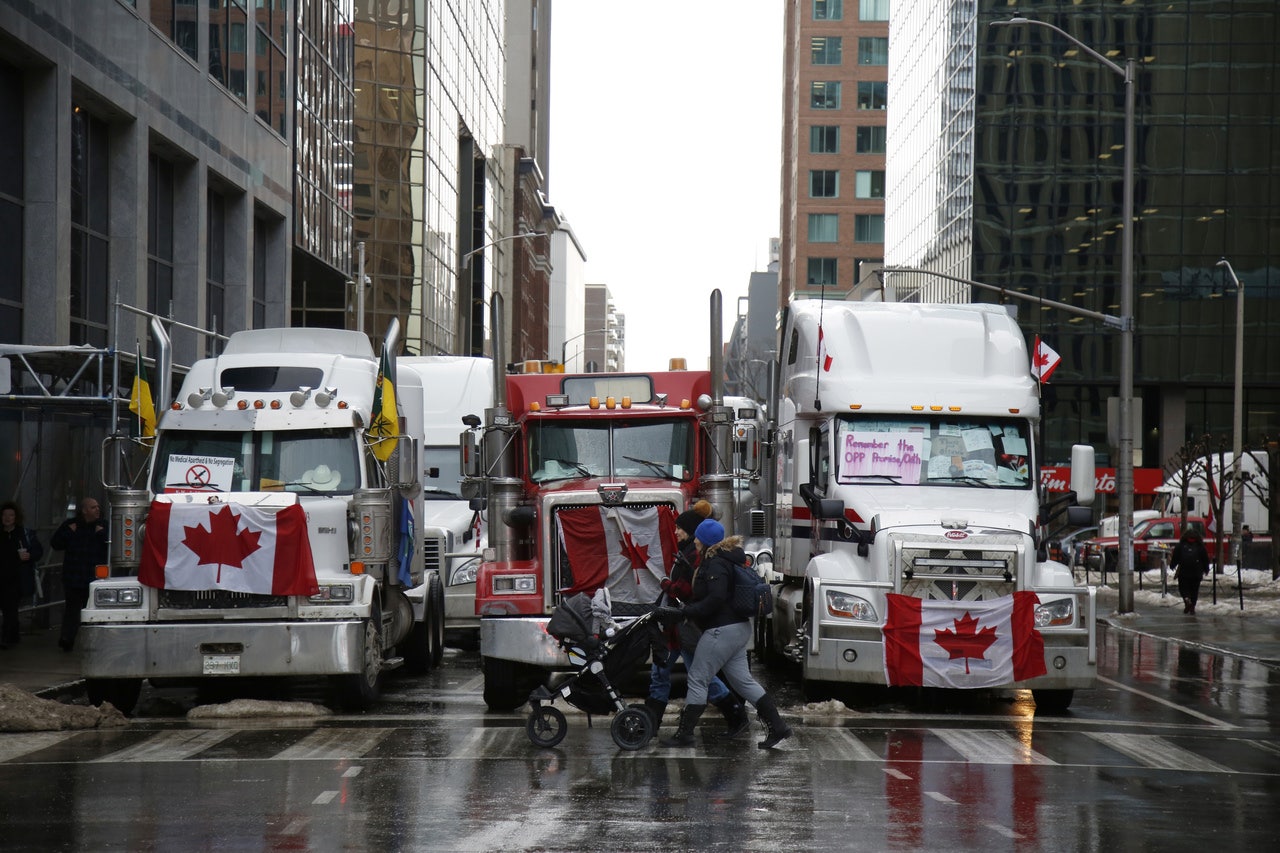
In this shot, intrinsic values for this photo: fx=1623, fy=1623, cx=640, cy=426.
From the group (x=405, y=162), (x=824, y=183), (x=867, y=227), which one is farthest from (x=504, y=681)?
(x=824, y=183)

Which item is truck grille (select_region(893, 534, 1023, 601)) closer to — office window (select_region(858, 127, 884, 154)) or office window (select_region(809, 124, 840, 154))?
office window (select_region(809, 124, 840, 154))

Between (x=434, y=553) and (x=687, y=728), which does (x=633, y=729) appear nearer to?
(x=687, y=728)

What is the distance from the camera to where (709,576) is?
12.7 meters

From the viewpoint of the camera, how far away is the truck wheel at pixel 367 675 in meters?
15.0

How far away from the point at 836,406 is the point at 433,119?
2139 inches

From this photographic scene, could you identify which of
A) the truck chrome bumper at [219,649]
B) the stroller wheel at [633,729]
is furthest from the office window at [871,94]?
the stroller wheel at [633,729]

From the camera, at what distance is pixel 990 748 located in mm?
13289

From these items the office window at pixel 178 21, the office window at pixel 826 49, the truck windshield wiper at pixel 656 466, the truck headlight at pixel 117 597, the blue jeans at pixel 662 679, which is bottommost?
the blue jeans at pixel 662 679

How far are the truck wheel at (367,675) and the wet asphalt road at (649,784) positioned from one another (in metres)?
0.29

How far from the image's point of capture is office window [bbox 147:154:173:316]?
3162 centimetres

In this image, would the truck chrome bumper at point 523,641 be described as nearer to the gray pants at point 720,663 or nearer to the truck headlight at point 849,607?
the gray pants at point 720,663

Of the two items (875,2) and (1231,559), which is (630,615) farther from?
(875,2)

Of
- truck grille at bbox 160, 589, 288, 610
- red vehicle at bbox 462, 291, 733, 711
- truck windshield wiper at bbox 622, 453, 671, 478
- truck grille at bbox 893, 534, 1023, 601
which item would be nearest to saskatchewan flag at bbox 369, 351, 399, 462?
red vehicle at bbox 462, 291, 733, 711

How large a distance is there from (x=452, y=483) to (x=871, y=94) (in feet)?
323
